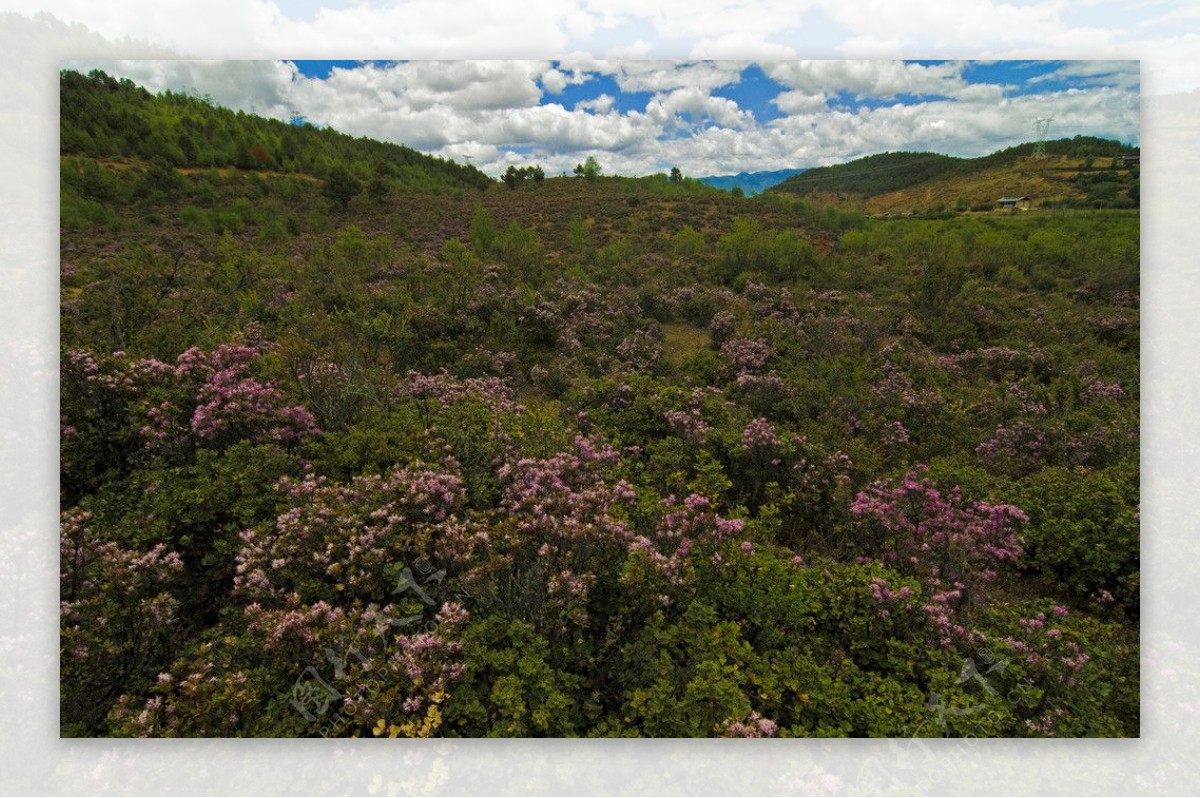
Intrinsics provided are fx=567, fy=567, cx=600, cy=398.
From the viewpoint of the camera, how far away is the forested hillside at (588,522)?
10.8ft

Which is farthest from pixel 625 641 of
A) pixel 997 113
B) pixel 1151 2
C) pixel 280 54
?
pixel 1151 2

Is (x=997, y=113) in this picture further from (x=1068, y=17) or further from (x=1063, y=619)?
(x=1063, y=619)

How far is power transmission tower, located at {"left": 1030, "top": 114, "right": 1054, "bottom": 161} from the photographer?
5.25 m

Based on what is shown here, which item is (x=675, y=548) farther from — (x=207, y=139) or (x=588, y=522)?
(x=207, y=139)

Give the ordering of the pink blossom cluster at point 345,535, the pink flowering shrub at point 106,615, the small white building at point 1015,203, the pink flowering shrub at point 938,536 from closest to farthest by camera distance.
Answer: the pink flowering shrub at point 106,615 → the pink blossom cluster at point 345,535 → the pink flowering shrub at point 938,536 → the small white building at point 1015,203

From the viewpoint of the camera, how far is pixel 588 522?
4.07 metres

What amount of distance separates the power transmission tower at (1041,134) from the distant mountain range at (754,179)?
7.22ft

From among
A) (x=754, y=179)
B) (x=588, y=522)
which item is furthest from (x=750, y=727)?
(x=754, y=179)

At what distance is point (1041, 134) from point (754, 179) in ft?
9.09

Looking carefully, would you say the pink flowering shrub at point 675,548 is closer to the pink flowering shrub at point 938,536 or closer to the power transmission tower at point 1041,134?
the pink flowering shrub at point 938,536

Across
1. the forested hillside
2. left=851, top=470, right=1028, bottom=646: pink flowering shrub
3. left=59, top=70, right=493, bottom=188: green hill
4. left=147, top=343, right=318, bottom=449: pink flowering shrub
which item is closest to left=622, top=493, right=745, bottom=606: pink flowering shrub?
the forested hillside

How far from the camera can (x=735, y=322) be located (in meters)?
10.6

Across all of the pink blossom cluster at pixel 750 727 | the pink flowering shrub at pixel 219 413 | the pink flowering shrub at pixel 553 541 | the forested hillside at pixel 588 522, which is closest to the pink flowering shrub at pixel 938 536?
the forested hillside at pixel 588 522

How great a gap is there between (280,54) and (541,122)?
224 centimetres
